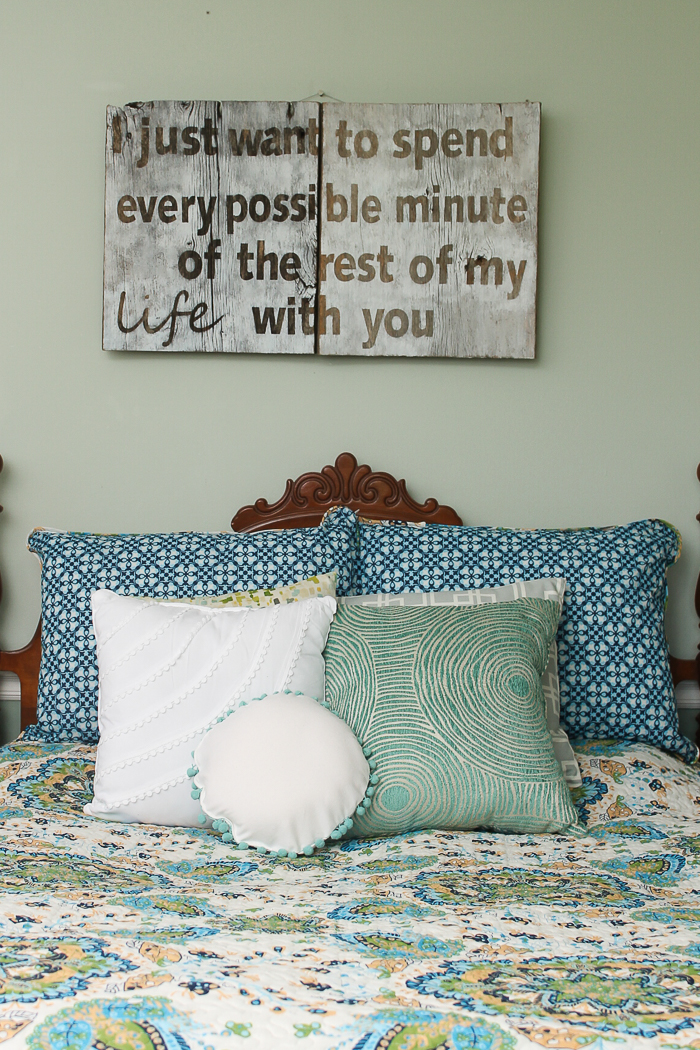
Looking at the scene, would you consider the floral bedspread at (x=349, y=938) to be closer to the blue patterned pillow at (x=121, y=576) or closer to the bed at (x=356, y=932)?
the bed at (x=356, y=932)

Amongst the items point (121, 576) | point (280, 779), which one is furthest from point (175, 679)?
point (121, 576)

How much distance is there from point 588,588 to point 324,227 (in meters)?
1.01

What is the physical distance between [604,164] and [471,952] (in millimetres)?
1764

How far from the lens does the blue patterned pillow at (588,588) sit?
5.24 ft

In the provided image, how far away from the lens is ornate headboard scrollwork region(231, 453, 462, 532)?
1.97 metres

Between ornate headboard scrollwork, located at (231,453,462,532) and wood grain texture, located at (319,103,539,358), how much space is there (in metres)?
0.29

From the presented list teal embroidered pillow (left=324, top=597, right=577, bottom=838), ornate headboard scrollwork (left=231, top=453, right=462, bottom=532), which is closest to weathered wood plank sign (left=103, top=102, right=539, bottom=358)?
ornate headboard scrollwork (left=231, top=453, right=462, bottom=532)

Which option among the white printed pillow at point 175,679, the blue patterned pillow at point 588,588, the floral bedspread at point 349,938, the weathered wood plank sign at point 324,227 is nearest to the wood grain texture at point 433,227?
the weathered wood plank sign at point 324,227

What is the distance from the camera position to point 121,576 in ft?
5.26

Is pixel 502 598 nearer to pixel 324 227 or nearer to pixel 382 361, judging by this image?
pixel 382 361

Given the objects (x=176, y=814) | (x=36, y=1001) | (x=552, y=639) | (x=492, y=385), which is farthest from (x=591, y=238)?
(x=36, y=1001)

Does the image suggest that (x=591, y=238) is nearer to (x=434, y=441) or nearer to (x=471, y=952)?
(x=434, y=441)

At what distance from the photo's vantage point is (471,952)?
822 mm

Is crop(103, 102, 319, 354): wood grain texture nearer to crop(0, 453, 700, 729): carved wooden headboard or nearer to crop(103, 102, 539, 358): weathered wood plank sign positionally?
crop(103, 102, 539, 358): weathered wood plank sign
